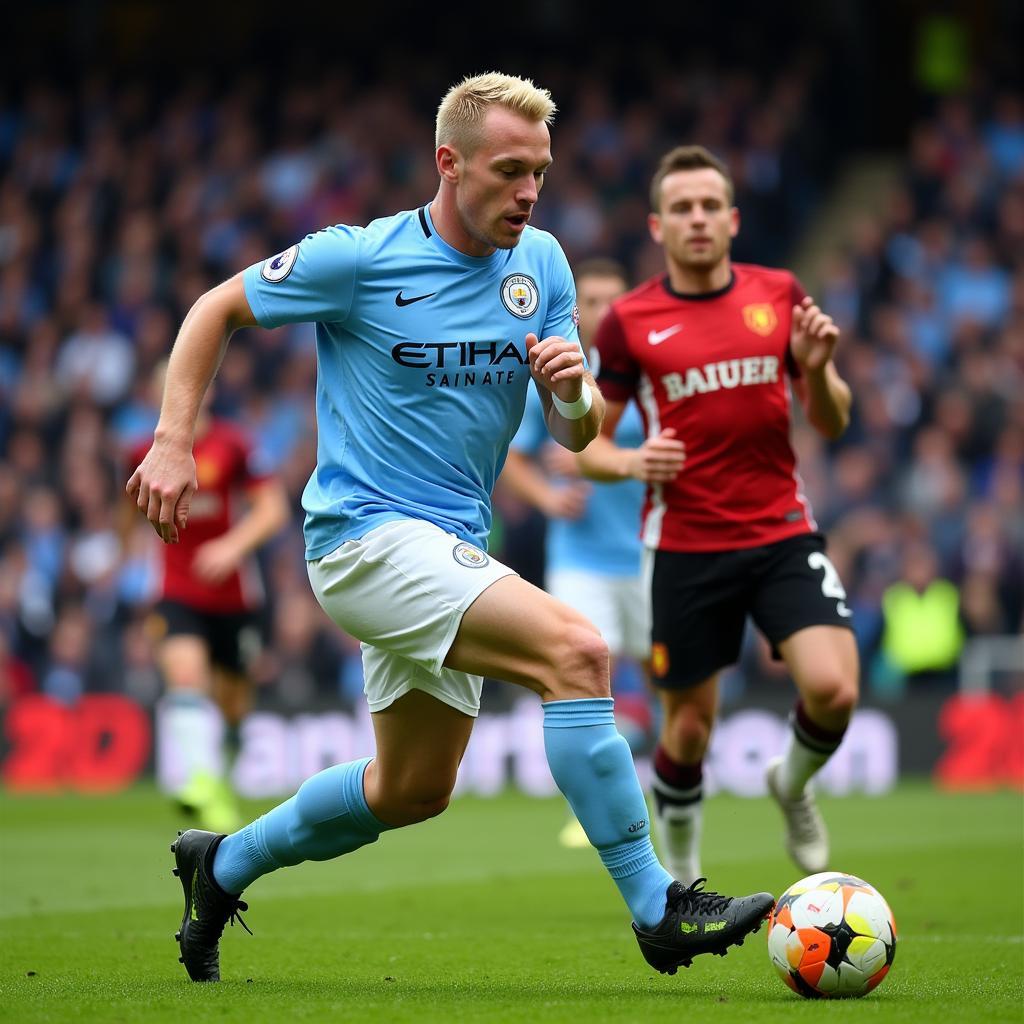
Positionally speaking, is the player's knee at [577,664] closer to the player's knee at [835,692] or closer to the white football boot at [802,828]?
the player's knee at [835,692]

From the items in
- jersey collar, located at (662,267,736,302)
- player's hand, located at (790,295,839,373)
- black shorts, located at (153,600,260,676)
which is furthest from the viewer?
black shorts, located at (153,600,260,676)

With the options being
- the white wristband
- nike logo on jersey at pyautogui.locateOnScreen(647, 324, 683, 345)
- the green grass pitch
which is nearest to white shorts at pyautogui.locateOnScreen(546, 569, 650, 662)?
the green grass pitch

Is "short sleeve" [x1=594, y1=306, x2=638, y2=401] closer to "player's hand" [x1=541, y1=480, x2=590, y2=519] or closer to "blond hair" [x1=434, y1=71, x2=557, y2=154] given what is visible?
"blond hair" [x1=434, y1=71, x2=557, y2=154]

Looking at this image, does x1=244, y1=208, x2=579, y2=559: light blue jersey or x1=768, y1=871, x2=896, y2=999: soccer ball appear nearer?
x1=768, y1=871, x2=896, y2=999: soccer ball

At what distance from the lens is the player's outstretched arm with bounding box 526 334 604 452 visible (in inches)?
201

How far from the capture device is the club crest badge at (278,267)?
5293 millimetres

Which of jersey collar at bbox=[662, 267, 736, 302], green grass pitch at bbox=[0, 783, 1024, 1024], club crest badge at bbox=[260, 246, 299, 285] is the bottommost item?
green grass pitch at bbox=[0, 783, 1024, 1024]

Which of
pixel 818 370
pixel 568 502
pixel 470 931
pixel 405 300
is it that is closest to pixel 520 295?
pixel 405 300

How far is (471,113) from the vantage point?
5.30 metres

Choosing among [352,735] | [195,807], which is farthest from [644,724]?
[195,807]

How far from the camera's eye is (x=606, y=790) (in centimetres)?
505

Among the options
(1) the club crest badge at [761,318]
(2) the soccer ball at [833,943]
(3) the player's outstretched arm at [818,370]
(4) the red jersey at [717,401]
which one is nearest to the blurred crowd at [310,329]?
(4) the red jersey at [717,401]

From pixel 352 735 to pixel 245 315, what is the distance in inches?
395

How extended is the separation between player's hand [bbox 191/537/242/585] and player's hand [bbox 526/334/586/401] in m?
4.99
